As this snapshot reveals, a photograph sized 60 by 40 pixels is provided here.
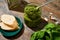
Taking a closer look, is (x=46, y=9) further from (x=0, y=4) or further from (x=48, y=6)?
(x=0, y=4)

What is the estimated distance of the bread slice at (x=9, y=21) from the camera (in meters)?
0.78

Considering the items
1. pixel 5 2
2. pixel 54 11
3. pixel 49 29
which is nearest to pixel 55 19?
pixel 54 11

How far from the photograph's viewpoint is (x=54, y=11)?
874 millimetres

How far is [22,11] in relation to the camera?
2.89ft

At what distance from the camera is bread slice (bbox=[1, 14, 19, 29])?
30.7 inches

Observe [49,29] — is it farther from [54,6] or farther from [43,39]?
[54,6]

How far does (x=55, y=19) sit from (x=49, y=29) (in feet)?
0.48

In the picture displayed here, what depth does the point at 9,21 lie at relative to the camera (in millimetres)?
788

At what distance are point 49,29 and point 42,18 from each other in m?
0.14

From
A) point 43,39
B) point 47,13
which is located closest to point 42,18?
point 47,13

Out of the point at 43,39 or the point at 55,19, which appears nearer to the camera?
the point at 43,39

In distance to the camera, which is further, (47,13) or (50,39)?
(47,13)

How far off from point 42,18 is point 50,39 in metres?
0.17

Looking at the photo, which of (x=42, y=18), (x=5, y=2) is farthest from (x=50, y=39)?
(x=5, y=2)
